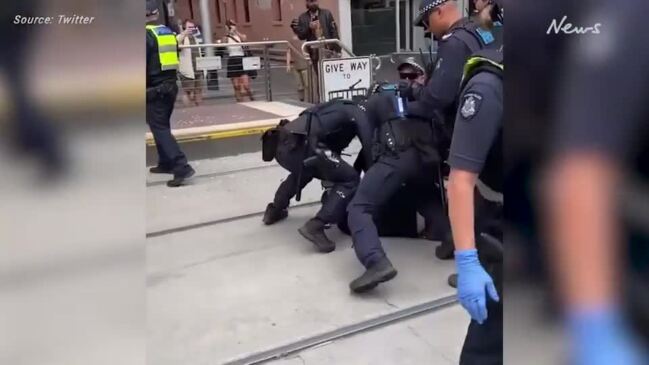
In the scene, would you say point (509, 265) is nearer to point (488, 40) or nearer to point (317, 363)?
point (317, 363)

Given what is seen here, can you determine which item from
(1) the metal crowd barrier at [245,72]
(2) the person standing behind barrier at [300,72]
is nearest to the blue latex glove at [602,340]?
(1) the metal crowd barrier at [245,72]

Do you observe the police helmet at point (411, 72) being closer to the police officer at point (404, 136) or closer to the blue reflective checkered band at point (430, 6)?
the police officer at point (404, 136)

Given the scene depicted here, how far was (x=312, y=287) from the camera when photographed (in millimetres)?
4113

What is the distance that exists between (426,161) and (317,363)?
1.44 m

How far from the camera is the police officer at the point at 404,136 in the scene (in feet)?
12.7

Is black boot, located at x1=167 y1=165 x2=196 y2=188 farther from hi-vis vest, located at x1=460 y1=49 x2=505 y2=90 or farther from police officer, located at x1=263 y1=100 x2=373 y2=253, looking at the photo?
hi-vis vest, located at x1=460 y1=49 x2=505 y2=90

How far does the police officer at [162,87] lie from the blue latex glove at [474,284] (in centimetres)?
440

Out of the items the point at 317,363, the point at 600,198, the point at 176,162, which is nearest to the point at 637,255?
the point at 600,198

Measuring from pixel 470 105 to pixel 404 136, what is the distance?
1989mm

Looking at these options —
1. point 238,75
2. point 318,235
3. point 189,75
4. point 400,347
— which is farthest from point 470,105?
point 238,75

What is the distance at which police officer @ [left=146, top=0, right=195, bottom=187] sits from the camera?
6.03 metres

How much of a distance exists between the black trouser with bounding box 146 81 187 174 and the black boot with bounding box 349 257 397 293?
2988 millimetres

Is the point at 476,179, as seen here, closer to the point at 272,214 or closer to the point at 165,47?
the point at 272,214

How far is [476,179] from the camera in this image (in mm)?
2176
